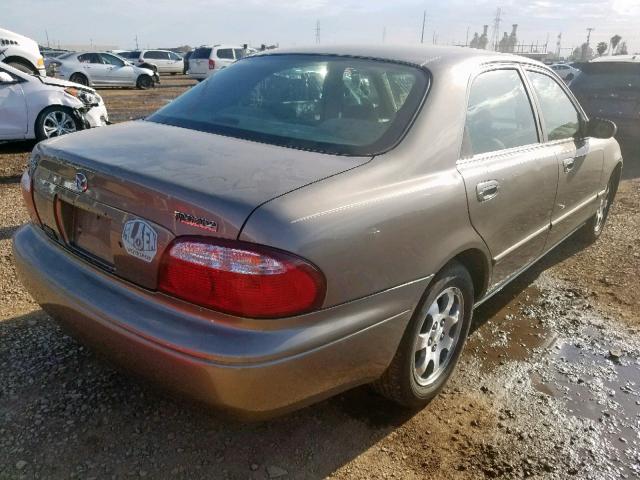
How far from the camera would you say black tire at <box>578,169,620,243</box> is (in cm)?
491

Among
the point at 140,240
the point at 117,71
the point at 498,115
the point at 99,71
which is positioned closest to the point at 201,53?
the point at 117,71

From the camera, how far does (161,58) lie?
32656mm

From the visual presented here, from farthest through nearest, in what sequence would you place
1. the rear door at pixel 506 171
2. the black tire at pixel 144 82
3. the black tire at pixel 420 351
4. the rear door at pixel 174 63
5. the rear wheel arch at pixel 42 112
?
the rear door at pixel 174 63, the black tire at pixel 144 82, the rear wheel arch at pixel 42 112, the rear door at pixel 506 171, the black tire at pixel 420 351

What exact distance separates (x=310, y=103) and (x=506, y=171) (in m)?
1.05

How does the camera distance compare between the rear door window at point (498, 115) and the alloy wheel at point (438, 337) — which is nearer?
the alloy wheel at point (438, 337)

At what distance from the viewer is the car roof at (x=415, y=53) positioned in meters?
2.68

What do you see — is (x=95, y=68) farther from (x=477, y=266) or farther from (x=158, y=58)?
(x=477, y=266)

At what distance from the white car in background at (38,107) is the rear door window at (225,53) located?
59.2 feet

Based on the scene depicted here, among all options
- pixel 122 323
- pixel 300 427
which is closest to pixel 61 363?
pixel 122 323

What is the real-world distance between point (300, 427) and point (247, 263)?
→ 107 centimetres

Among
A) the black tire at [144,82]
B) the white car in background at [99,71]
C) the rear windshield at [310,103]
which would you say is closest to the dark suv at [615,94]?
the rear windshield at [310,103]

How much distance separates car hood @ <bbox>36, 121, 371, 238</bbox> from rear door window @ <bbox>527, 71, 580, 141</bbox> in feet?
6.08

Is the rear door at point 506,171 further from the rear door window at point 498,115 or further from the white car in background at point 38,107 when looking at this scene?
the white car in background at point 38,107

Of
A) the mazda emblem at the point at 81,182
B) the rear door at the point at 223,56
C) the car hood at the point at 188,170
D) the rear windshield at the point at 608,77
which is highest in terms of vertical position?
the car hood at the point at 188,170
